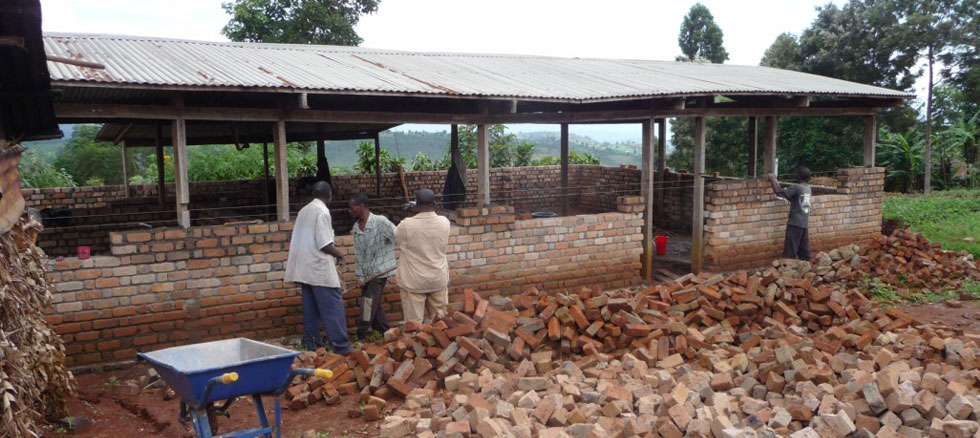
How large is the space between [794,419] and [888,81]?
61.5 feet

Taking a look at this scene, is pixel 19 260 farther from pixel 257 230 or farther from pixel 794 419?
pixel 794 419

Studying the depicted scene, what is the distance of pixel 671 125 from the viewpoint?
1086 inches

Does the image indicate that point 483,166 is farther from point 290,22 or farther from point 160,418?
point 290,22

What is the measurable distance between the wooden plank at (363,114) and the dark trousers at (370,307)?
1.77 meters

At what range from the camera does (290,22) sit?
2094 cm

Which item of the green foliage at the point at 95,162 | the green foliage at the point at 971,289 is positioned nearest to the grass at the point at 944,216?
the green foliage at the point at 971,289

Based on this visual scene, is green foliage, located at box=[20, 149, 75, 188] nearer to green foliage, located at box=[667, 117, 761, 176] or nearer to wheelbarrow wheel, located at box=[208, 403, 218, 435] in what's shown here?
wheelbarrow wheel, located at box=[208, 403, 218, 435]

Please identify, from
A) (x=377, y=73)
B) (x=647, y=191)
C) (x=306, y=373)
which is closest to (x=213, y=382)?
(x=306, y=373)

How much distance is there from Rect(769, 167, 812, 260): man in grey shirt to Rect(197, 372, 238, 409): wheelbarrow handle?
777 cm

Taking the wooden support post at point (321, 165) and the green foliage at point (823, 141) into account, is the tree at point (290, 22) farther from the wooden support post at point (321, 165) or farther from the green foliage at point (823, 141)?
the green foliage at point (823, 141)

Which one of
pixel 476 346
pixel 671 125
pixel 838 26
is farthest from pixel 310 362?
pixel 671 125

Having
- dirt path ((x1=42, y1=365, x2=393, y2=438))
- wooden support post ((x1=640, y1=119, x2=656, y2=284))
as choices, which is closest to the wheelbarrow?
dirt path ((x1=42, y1=365, x2=393, y2=438))

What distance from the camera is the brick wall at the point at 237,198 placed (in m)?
10.3

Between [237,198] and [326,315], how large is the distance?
7.37 m
